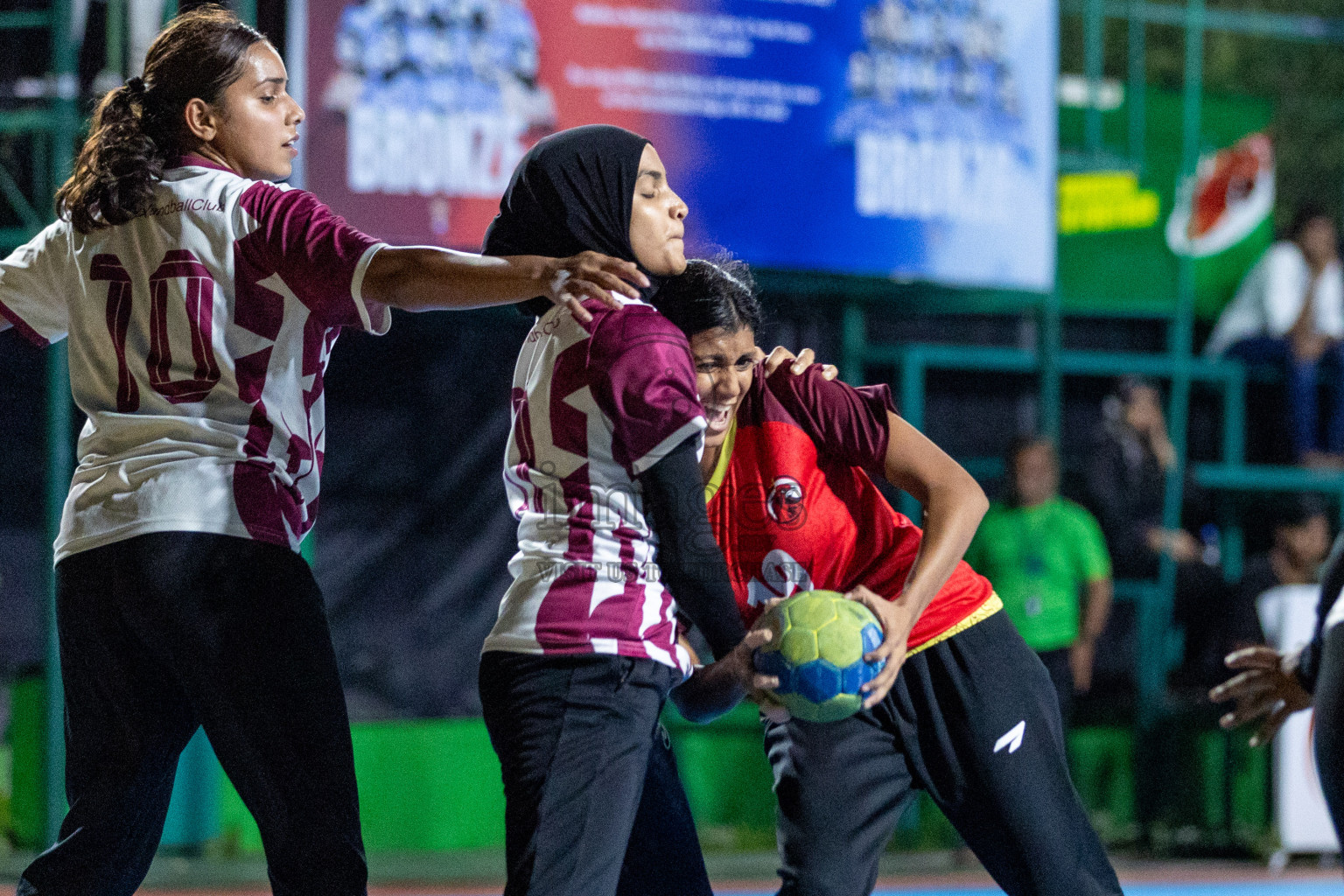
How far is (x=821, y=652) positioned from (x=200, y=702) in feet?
3.46

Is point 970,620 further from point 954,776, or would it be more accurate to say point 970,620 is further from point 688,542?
point 688,542

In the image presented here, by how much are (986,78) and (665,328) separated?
19.7 ft

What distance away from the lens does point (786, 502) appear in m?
3.25

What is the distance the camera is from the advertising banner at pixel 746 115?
6.97m

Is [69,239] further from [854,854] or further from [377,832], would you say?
[377,832]

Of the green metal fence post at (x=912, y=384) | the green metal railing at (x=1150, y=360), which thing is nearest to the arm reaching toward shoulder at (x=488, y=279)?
the green metal railing at (x=1150, y=360)

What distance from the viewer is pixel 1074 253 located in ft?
32.3

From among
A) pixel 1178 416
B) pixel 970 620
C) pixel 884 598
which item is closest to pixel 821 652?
pixel 884 598

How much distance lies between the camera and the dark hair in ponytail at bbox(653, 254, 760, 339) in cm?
321

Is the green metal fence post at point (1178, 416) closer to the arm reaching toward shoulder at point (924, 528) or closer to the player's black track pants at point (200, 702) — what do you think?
the arm reaching toward shoulder at point (924, 528)

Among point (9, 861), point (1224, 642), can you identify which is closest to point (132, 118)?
point (9, 861)

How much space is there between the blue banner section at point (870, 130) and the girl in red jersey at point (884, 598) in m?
4.23

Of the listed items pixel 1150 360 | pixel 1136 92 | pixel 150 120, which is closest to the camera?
pixel 150 120

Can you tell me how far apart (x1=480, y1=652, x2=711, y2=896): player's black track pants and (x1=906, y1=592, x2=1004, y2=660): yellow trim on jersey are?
A: 2.17 ft
